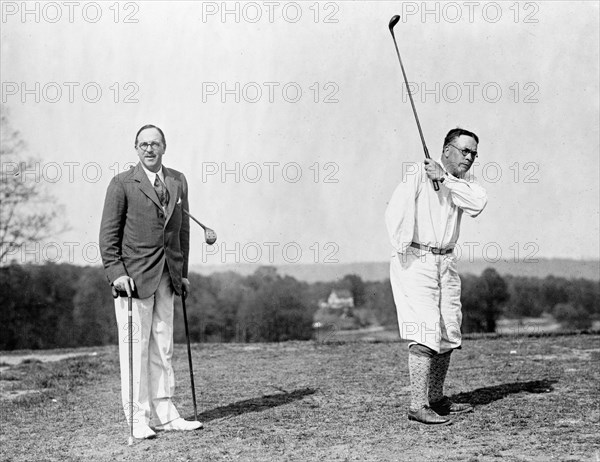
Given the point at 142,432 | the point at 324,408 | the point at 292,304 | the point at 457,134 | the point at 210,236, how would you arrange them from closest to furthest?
the point at 142,432 < the point at 210,236 < the point at 457,134 < the point at 324,408 < the point at 292,304

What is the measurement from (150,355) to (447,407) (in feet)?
6.64

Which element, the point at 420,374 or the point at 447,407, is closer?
the point at 420,374

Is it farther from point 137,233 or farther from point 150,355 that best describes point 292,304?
point 137,233

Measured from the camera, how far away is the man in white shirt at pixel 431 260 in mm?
5273

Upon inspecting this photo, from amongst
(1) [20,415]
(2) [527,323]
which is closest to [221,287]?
(2) [527,323]

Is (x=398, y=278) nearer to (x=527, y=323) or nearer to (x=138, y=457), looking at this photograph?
(x=138, y=457)

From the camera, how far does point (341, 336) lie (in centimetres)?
1131

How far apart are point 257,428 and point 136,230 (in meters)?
1.47

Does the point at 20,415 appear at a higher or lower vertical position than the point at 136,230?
lower

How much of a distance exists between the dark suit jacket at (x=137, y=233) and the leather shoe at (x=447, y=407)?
1938 mm

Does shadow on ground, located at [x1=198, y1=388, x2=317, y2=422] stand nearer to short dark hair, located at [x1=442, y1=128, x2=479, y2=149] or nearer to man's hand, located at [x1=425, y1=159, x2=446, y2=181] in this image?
man's hand, located at [x1=425, y1=159, x2=446, y2=181]

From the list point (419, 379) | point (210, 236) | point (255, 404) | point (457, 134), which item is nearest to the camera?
point (419, 379)

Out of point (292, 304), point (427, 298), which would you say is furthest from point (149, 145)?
point (292, 304)

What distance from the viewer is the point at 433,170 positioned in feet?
17.4
